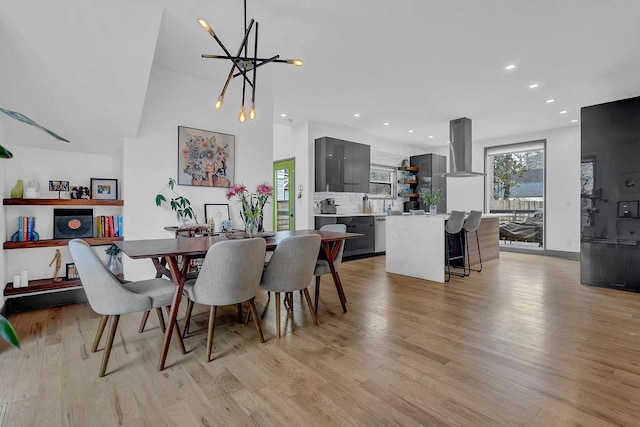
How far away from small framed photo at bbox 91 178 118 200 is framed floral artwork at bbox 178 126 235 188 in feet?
2.54

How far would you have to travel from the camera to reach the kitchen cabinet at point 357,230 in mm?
5971

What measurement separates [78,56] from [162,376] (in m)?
2.59

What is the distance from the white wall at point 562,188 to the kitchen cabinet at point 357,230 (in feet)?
12.2

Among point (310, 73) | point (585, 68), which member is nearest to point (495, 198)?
point (585, 68)

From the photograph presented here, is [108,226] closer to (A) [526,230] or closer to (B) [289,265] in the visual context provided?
(B) [289,265]

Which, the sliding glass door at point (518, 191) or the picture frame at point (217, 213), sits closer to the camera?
the picture frame at point (217, 213)

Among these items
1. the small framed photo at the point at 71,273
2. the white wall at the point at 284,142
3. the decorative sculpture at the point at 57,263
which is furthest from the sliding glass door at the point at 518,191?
the decorative sculpture at the point at 57,263

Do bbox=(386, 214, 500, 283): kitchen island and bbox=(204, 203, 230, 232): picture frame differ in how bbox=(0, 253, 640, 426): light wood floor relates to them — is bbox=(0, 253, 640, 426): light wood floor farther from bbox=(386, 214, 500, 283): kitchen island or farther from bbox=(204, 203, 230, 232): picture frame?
bbox=(204, 203, 230, 232): picture frame

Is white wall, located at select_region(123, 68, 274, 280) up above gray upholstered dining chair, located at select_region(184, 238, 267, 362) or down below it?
above

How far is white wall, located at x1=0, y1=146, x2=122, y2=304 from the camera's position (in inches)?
130

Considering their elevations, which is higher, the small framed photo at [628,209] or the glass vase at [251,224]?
the small framed photo at [628,209]

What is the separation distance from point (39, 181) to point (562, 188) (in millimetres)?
8579

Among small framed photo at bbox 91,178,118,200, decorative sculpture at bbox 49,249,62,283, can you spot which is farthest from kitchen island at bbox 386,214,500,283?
decorative sculpture at bbox 49,249,62,283

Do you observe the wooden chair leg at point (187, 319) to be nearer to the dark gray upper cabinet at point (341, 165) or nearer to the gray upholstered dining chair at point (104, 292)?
the gray upholstered dining chair at point (104, 292)
